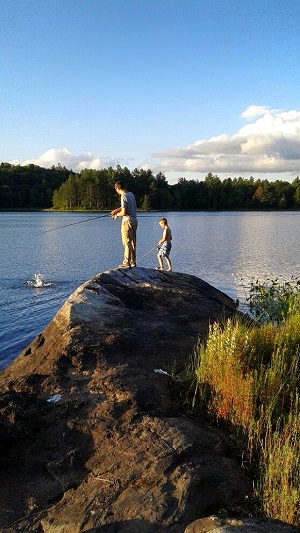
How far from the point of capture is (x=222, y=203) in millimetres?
141750

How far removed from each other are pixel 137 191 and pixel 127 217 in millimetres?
115630

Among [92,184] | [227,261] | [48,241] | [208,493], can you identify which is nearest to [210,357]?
[208,493]

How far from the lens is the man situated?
38.8 ft

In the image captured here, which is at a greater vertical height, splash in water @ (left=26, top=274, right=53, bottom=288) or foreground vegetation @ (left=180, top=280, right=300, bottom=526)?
foreground vegetation @ (left=180, top=280, right=300, bottom=526)

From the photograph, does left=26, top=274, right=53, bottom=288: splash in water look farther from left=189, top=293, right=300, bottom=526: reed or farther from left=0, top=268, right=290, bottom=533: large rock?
left=189, top=293, right=300, bottom=526: reed

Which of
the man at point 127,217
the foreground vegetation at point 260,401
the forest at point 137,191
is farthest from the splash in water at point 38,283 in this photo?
the forest at point 137,191

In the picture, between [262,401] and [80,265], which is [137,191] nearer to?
[80,265]

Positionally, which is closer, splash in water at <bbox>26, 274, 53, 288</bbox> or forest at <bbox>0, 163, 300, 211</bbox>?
splash in water at <bbox>26, 274, 53, 288</bbox>

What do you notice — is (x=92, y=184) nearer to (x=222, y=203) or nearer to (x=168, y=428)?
(x=222, y=203)

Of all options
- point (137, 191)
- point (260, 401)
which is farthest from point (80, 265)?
point (137, 191)

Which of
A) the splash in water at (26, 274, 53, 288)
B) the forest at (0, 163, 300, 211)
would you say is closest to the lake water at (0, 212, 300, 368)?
the splash in water at (26, 274, 53, 288)

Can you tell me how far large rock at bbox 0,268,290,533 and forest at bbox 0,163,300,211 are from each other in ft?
371

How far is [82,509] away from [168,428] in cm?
129

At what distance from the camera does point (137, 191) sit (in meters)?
126
